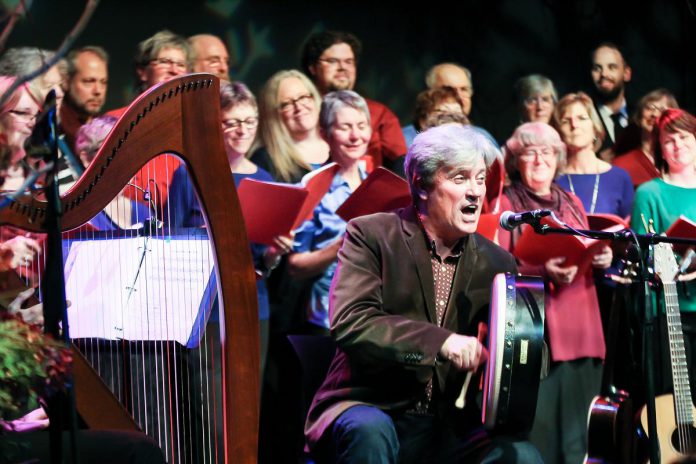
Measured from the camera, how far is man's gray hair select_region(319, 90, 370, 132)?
4441 millimetres

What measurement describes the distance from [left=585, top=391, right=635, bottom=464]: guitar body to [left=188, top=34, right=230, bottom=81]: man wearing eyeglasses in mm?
2588

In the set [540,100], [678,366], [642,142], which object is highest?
[540,100]

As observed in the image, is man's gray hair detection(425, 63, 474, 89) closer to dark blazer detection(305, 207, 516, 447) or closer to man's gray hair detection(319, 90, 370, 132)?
man's gray hair detection(319, 90, 370, 132)

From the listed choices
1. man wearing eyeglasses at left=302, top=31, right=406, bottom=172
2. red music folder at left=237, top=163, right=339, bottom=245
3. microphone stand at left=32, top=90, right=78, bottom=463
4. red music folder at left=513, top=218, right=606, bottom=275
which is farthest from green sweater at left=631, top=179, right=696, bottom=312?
microphone stand at left=32, top=90, right=78, bottom=463

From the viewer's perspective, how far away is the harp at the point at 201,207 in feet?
8.00

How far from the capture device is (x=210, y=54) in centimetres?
508

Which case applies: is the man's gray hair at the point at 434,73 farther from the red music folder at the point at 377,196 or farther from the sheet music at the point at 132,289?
the sheet music at the point at 132,289

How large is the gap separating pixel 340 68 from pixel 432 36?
1.00 meters

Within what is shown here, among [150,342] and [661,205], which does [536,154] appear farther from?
[150,342]

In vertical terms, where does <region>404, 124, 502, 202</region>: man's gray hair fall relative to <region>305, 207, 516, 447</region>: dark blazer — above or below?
above

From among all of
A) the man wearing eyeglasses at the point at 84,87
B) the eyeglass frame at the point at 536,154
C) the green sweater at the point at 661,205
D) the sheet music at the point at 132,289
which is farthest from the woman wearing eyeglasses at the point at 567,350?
the man wearing eyeglasses at the point at 84,87

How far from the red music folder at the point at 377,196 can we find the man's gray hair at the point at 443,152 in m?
0.51

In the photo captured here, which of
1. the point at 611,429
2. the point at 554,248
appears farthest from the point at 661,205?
the point at 611,429

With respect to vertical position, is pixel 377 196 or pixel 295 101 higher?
pixel 295 101
